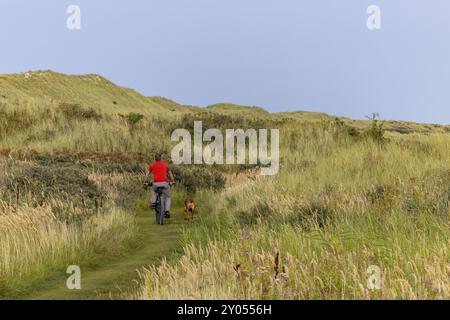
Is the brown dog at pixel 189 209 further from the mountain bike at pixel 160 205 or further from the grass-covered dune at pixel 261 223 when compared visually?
the mountain bike at pixel 160 205

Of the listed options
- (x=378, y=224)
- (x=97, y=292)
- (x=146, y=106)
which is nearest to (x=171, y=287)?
(x=97, y=292)

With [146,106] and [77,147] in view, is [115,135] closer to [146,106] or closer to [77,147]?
[77,147]

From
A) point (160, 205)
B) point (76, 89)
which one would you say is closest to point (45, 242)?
point (160, 205)

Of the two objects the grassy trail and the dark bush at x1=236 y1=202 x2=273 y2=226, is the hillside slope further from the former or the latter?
the dark bush at x1=236 y1=202 x2=273 y2=226

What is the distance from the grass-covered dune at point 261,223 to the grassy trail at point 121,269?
→ 219 mm

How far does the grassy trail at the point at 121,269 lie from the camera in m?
8.28

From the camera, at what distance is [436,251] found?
616cm

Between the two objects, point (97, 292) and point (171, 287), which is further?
point (97, 292)

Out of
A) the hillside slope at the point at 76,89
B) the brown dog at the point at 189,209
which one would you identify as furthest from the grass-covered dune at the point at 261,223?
the hillside slope at the point at 76,89

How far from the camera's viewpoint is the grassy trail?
8281 millimetres

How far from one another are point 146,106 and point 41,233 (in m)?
84.2

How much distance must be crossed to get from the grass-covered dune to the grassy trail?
219 millimetres

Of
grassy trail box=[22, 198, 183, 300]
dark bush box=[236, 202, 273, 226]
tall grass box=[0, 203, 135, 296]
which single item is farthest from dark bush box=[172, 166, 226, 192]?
dark bush box=[236, 202, 273, 226]

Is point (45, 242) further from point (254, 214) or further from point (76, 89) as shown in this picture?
point (76, 89)
